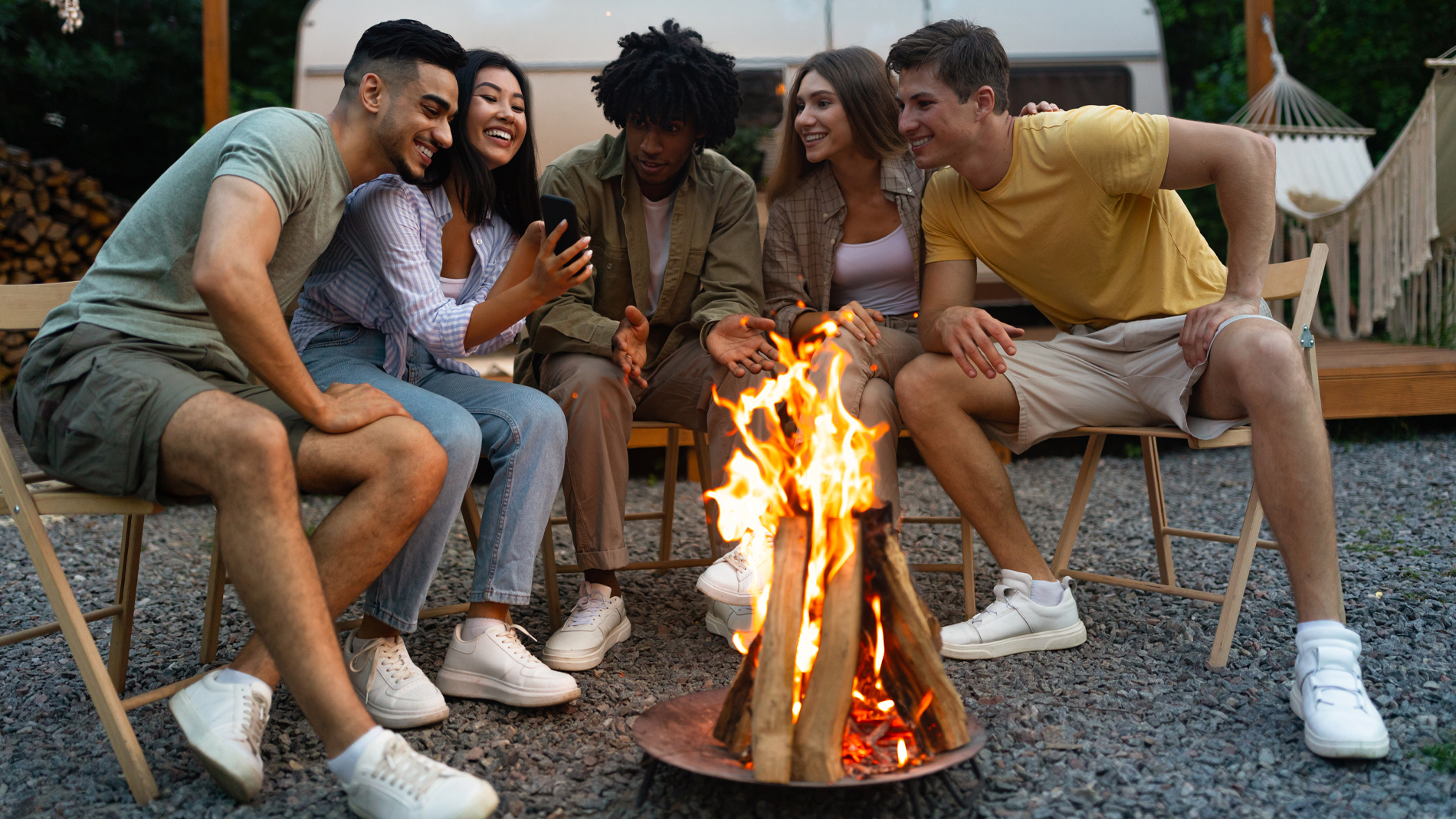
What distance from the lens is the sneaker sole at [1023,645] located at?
2510mm

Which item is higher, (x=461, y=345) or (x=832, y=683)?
(x=461, y=345)

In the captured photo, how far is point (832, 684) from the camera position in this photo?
168cm

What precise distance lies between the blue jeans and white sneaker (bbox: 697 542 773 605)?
47 centimetres

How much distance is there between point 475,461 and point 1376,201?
5.18 m

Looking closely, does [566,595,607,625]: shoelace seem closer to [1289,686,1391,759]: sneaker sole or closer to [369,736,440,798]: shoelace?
[369,736,440,798]: shoelace

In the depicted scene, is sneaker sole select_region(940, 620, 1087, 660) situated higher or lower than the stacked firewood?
lower

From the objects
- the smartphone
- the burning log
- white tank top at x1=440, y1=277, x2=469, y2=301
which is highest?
the smartphone

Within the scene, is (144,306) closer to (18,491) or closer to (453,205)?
(18,491)

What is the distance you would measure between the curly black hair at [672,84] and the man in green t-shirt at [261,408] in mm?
798

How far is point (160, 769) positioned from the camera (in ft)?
6.50

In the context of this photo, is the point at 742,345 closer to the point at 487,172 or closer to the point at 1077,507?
the point at 487,172

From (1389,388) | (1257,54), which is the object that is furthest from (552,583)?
(1257,54)

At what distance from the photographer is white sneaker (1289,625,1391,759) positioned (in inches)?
74.9

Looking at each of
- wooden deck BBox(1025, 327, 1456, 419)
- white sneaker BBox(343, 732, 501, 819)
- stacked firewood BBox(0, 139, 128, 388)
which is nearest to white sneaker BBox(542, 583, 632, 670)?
white sneaker BBox(343, 732, 501, 819)
